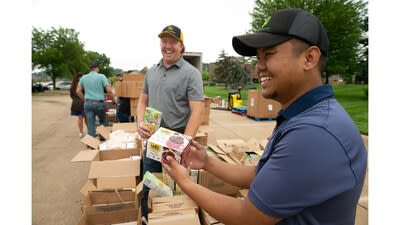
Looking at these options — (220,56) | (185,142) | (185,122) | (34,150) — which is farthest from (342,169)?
(220,56)

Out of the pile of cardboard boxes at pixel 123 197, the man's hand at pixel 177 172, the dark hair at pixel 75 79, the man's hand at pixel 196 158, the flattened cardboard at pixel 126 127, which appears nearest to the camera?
the man's hand at pixel 177 172

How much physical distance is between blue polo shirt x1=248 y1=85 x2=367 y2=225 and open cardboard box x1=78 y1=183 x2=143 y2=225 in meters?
1.87

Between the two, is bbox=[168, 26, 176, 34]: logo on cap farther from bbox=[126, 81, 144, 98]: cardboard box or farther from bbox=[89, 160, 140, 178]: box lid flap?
bbox=[126, 81, 144, 98]: cardboard box

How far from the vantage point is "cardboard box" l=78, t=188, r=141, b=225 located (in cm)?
220

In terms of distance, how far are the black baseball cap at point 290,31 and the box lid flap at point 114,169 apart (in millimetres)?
2324

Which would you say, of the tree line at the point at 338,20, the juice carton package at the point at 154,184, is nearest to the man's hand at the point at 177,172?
the juice carton package at the point at 154,184

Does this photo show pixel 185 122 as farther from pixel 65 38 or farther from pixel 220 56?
pixel 65 38

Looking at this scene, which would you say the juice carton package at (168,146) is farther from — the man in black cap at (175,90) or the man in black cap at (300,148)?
the man in black cap at (175,90)

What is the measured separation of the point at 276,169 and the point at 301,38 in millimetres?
500

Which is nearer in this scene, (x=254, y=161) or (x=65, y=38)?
(x=254, y=161)

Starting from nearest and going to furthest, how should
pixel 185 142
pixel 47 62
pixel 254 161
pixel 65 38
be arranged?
pixel 185 142 < pixel 254 161 < pixel 47 62 < pixel 65 38

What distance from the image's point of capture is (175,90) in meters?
2.29

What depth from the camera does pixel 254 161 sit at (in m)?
2.96

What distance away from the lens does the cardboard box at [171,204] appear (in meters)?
1.86
